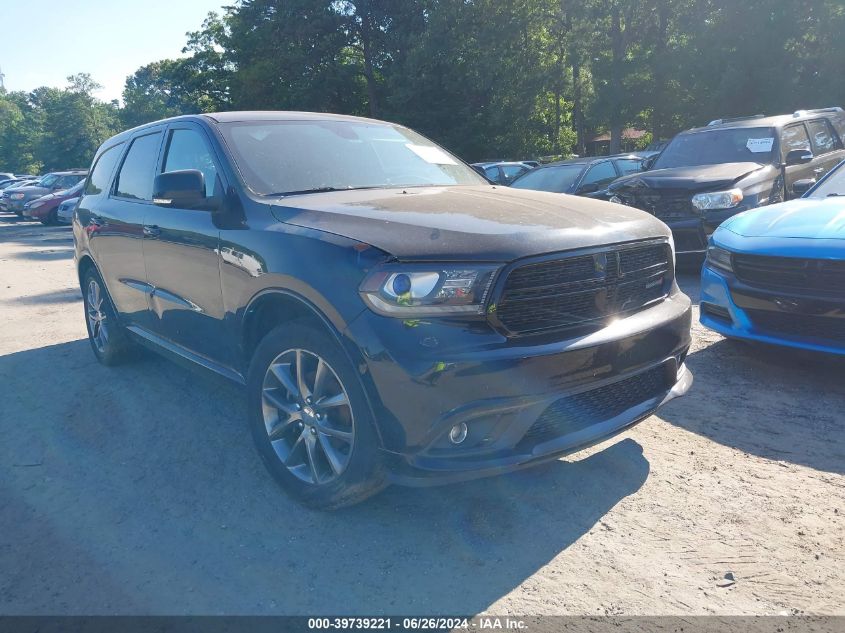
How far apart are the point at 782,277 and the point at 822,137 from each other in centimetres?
589

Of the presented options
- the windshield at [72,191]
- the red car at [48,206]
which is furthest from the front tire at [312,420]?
the red car at [48,206]

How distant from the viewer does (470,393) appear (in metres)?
2.58

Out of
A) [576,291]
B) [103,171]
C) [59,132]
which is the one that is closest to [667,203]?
[576,291]

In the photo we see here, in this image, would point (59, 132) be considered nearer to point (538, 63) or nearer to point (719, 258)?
point (538, 63)

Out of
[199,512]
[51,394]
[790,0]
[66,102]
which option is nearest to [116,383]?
[51,394]

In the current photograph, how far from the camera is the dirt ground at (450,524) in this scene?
2553 mm

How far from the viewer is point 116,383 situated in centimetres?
514

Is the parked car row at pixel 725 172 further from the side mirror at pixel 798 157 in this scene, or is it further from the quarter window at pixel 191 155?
the quarter window at pixel 191 155

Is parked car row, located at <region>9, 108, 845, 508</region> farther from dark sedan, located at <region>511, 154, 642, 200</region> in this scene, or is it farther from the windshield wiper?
dark sedan, located at <region>511, 154, 642, 200</region>

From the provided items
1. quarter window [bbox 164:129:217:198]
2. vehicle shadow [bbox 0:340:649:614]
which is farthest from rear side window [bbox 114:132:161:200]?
vehicle shadow [bbox 0:340:649:614]

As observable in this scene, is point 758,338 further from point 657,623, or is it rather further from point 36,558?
point 36,558

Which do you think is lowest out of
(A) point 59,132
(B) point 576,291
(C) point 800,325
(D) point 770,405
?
(D) point 770,405

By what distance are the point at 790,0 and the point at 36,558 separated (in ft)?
105

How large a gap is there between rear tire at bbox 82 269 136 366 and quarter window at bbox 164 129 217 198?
1453 millimetres
